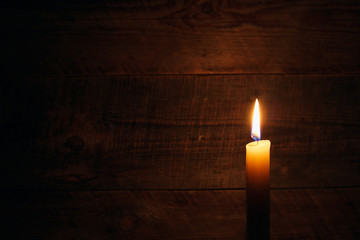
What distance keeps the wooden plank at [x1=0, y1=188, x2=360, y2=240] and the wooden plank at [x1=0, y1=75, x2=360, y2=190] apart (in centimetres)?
3

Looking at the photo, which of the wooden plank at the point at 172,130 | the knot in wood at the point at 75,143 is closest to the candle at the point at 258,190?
the wooden plank at the point at 172,130

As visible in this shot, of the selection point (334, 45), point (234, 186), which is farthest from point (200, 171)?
point (334, 45)

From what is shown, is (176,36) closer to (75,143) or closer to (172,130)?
(172,130)

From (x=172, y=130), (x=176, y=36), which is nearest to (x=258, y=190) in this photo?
(x=172, y=130)

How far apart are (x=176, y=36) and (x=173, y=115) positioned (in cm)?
18

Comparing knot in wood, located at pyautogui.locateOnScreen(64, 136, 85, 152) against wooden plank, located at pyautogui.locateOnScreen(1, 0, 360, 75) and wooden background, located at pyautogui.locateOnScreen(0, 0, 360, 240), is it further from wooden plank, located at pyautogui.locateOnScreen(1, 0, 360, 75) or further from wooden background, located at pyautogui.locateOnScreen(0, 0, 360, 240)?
wooden plank, located at pyautogui.locateOnScreen(1, 0, 360, 75)

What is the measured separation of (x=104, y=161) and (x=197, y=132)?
0.75 ft

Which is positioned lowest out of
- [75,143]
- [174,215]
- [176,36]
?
[174,215]

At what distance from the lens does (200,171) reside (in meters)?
0.65

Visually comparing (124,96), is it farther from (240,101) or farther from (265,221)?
(265,221)

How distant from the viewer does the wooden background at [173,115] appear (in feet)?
2.08

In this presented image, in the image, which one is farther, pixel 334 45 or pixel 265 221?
pixel 334 45

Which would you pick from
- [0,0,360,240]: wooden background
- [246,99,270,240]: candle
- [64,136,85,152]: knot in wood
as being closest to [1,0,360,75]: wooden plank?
[0,0,360,240]: wooden background

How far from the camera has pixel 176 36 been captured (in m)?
0.64
